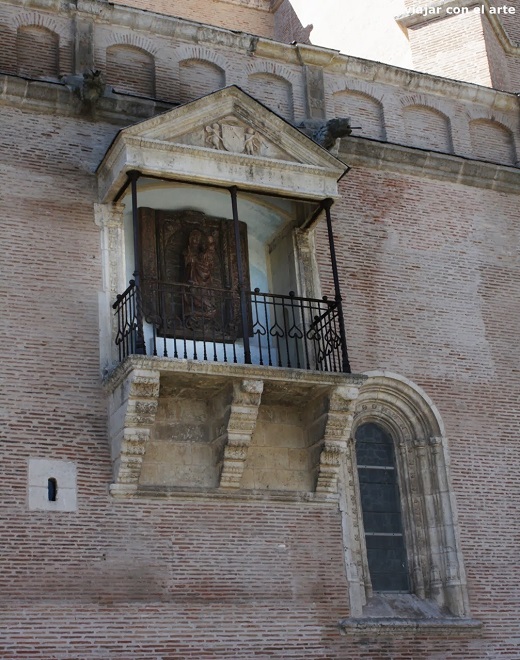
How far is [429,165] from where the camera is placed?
1520 centimetres

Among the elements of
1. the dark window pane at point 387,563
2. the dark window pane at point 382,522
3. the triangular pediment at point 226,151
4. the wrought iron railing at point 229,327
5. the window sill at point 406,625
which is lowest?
the window sill at point 406,625

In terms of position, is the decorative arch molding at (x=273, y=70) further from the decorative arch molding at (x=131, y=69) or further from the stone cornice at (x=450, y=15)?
the stone cornice at (x=450, y=15)

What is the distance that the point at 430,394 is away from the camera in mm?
13852

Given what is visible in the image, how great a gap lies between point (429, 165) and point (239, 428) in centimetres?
530

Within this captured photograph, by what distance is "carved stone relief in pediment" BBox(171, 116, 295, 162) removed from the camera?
13.0 metres

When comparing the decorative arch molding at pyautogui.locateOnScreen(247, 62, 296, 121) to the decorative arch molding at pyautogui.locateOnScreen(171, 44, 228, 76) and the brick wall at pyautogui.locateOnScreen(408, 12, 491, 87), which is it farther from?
the brick wall at pyautogui.locateOnScreen(408, 12, 491, 87)

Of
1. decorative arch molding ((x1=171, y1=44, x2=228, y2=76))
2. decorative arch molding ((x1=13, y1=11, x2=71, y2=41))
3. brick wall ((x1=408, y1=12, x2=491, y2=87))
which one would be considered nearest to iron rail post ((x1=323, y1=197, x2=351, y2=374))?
decorative arch molding ((x1=171, y1=44, x2=228, y2=76))

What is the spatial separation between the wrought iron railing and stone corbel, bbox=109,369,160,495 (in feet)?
2.10

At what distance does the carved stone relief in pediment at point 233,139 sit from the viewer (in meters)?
13.0

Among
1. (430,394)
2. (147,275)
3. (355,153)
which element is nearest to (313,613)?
(430,394)

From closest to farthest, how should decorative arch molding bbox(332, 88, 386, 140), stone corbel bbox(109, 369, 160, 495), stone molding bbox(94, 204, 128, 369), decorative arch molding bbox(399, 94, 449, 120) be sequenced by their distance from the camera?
stone corbel bbox(109, 369, 160, 495) < stone molding bbox(94, 204, 128, 369) < decorative arch molding bbox(332, 88, 386, 140) < decorative arch molding bbox(399, 94, 449, 120)

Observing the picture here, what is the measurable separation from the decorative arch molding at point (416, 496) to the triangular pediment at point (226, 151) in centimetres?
268

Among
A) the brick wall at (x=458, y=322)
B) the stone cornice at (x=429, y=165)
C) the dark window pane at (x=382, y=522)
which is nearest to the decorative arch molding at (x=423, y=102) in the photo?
the stone cornice at (x=429, y=165)

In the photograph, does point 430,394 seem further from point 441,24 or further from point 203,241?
point 441,24
